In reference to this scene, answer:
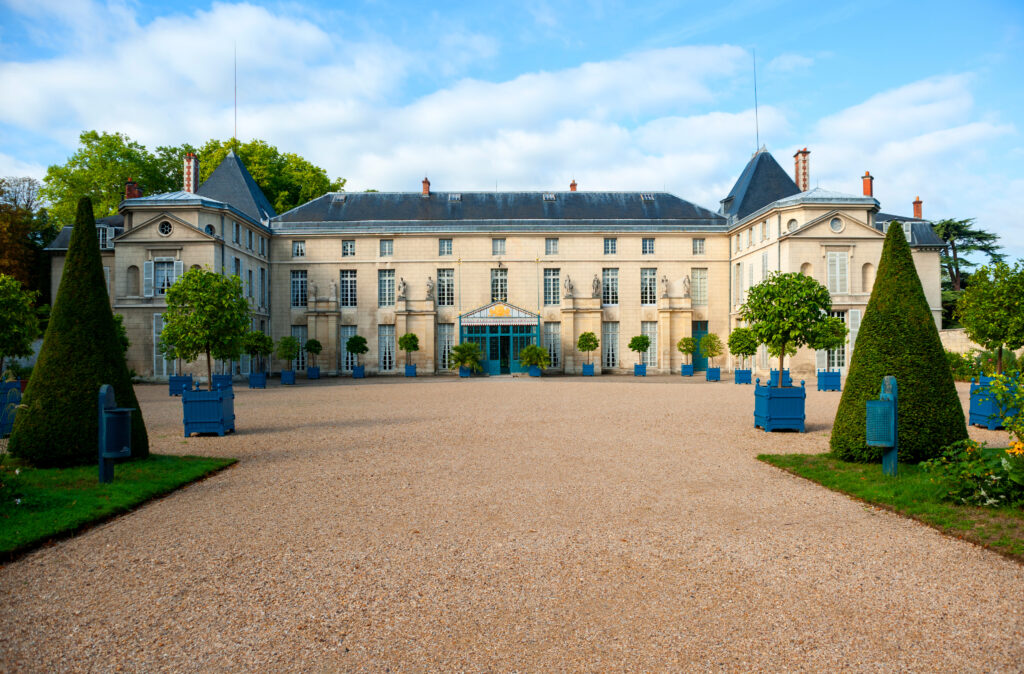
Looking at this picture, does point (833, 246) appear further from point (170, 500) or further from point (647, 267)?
point (170, 500)

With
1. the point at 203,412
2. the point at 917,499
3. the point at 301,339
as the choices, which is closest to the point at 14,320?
the point at 203,412

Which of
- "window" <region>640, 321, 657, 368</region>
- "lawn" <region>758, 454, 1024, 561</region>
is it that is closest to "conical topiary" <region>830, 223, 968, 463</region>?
"lawn" <region>758, 454, 1024, 561</region>

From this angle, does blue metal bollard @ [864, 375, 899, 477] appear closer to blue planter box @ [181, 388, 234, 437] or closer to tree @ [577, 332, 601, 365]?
blue planter box @ [181, 388, 234, 437]

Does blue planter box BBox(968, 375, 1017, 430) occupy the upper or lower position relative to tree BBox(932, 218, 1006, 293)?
lower

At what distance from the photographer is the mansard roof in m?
34.8

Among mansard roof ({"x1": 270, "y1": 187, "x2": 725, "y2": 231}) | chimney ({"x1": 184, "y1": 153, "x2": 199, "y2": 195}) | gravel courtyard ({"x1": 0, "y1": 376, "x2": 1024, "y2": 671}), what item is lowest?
gravel courtyard ({"x1": 0, "y1": 376, "x2": 1024, "y2": 671})

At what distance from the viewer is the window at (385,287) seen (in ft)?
114

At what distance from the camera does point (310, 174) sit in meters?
42.3

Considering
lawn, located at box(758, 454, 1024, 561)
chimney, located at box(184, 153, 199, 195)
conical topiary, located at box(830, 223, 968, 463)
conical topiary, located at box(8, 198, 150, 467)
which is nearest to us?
lawn, located at box(758, 454, 1024, 561)

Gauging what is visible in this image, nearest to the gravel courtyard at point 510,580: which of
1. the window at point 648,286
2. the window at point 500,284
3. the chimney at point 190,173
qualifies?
the window at point 500,284

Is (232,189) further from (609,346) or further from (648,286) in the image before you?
(648,286)

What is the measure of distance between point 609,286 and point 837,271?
36.4ft

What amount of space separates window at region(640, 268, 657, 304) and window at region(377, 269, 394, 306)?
13372mm

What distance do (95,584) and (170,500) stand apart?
8.06 feet
